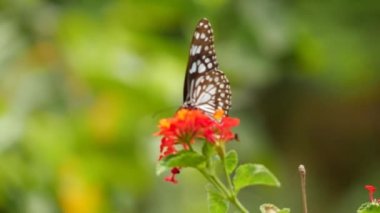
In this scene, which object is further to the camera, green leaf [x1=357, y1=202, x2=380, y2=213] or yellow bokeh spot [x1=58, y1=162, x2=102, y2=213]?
yellow bokeh spot [x1=58, y1=162, x2=102, y2=213]

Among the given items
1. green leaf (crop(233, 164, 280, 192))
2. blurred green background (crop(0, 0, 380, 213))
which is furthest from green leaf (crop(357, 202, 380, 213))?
blurred green background (crop(0, 0, 380, 213))

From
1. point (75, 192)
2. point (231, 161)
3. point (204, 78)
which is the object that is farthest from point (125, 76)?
point (231, 161)

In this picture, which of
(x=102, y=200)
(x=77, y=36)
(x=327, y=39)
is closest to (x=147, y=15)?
(x=77, y=36)

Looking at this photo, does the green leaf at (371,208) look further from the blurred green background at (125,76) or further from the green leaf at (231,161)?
the blurred green background at (125,76)

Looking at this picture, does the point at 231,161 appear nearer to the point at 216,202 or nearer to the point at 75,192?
the point at 216,202

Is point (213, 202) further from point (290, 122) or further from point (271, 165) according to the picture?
point (290, 122)

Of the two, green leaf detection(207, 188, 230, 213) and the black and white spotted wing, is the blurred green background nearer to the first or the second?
the black and white spotted wing
